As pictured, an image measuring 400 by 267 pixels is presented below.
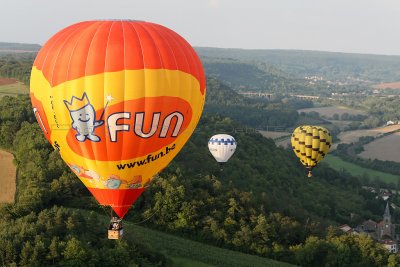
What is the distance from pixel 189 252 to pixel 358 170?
57.5 m

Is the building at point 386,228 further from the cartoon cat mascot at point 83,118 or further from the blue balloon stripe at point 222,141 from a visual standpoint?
the cartoon cat mascot at point 83,118

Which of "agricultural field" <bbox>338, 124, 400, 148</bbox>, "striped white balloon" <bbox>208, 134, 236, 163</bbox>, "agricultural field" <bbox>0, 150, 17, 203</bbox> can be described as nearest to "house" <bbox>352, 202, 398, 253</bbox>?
"striped white balloon" <bbox>208, 134, 236, 163</bbox>

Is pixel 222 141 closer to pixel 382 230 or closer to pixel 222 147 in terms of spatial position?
pixel 222 147

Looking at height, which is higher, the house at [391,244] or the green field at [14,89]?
the green field at [14,89]

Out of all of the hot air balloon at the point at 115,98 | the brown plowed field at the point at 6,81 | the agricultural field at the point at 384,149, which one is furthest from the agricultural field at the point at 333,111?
the hot air balloon at the point at 115,98

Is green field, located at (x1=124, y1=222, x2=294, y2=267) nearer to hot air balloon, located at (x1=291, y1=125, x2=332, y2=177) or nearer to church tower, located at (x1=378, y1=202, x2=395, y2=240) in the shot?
hot air balloon, located at (x1=291, y1=125, x2=332, y2=177)

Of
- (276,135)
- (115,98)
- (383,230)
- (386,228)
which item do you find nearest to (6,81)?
(276,135)

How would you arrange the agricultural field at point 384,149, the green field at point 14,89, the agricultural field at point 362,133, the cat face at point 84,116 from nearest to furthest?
1. the cat face at point 84,116
2. the green field at point 14,89
3. the agricultural field at point 384,149
4. the agricultural field at point 362,133

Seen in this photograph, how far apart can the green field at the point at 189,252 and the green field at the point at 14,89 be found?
39.1 metres

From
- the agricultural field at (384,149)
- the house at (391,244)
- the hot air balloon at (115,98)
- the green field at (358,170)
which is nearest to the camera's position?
the hot air balloon at (115,98)

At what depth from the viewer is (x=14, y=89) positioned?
7338 centimetres

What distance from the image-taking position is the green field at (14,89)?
7046cm

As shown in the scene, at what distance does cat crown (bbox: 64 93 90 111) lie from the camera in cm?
1934

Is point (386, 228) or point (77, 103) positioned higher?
point (77, 103)
